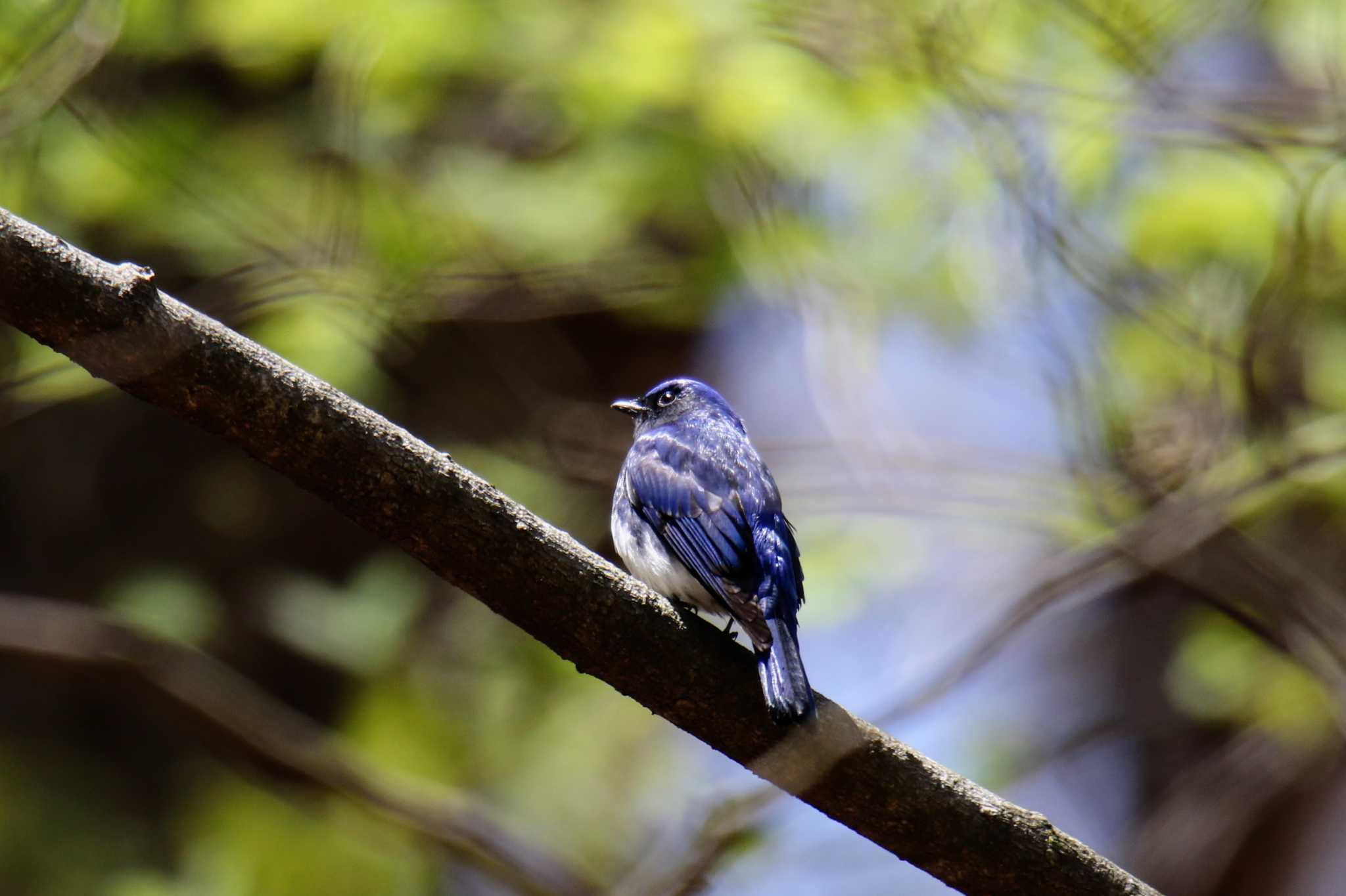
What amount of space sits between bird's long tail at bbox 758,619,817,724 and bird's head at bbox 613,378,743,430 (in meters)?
1.89

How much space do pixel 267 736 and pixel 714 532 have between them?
1908mm

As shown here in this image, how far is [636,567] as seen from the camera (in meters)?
3.87

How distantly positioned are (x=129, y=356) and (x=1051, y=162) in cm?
386

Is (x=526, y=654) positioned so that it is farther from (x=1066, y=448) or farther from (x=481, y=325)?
(x=1066, y=448)

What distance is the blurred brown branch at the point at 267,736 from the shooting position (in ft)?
14.2

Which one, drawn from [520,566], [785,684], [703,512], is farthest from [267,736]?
[785,684]

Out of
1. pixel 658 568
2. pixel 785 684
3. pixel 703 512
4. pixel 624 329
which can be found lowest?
pixel 785 684

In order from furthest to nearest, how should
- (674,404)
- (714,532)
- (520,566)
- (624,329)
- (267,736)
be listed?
(624,329), (674,404), (267,736), (714,532), (520,566)

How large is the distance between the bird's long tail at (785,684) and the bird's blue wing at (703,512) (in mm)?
215

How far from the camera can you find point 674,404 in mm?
4879

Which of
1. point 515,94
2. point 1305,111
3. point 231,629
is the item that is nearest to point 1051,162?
point 1305,111

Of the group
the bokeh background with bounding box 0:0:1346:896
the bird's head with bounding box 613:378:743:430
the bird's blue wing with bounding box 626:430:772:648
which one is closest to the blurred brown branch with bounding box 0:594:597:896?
the bokeh background with bounding box 0:0:1346:896

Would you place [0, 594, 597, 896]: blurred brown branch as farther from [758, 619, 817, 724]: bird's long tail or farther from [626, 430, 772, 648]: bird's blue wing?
[758, 619, 817, 724]: bird's long tail

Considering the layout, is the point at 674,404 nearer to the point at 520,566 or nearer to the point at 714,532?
the point at 714,532
